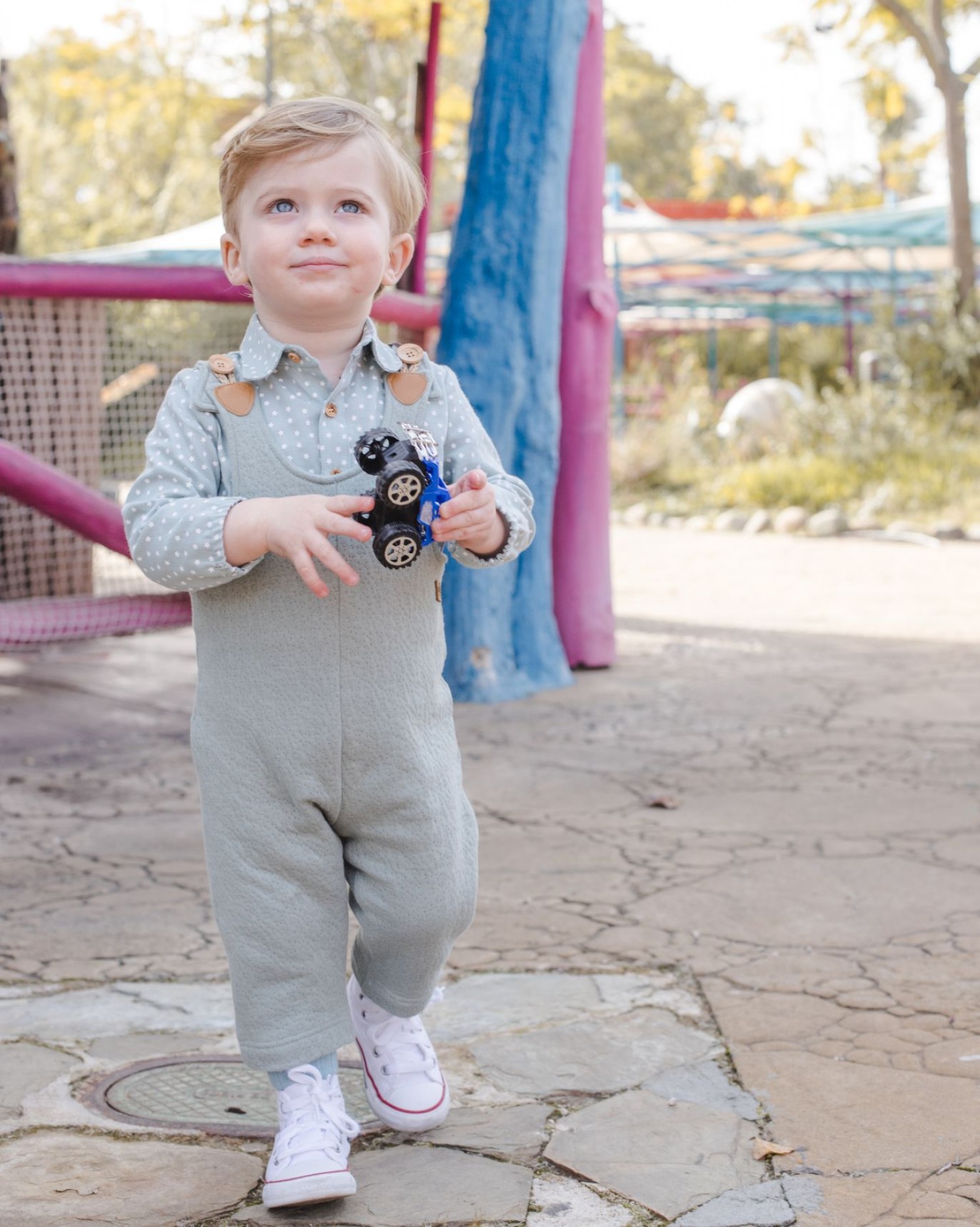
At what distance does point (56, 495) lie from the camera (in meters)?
4.46

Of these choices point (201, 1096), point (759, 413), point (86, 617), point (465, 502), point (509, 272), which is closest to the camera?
point (465, 502)

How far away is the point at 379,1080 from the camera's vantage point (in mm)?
2174

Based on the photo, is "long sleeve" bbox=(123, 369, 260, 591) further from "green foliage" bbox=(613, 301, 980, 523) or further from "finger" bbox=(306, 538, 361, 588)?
"green foliage" bbox=(613, 301, 980, 523)

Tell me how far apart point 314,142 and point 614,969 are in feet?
5.20

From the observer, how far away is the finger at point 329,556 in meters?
1.77

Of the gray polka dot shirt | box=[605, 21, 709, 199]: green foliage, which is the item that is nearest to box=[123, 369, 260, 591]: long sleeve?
the gray polka dot shirt

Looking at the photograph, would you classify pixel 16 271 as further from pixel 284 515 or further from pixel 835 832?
pixel 284 515

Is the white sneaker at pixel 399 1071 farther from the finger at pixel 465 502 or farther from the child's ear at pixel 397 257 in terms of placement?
the child's ear at pixel 397 257

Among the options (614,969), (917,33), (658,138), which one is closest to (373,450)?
(614,969)

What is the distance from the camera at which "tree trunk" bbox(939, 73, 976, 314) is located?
42.5 ft

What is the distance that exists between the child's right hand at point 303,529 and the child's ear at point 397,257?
1.43ft

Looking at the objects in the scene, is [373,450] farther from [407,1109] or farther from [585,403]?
[585,403]

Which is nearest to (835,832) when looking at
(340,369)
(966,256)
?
(340,369)

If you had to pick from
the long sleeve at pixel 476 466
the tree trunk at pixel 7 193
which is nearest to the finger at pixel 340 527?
the long sleeve at pixel 476 466
